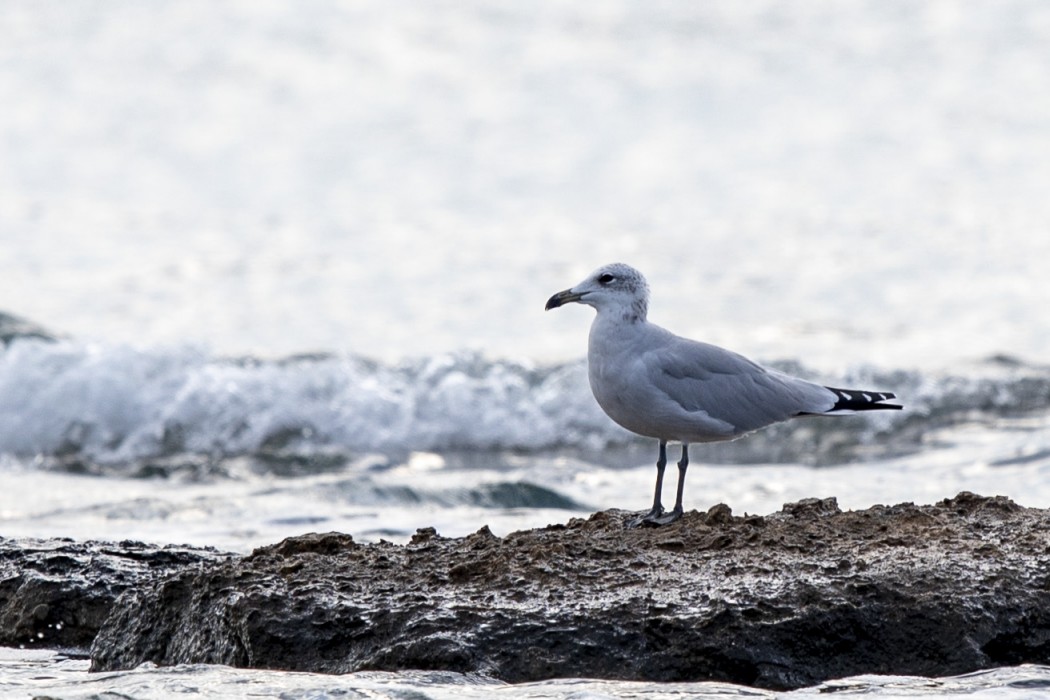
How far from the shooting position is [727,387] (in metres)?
5.95

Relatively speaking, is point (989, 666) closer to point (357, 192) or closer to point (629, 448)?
point (629, 448)

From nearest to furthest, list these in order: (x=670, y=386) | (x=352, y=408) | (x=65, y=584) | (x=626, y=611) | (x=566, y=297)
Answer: (x=626, y=611), (x=65, y=584), (x=670, y=386), (x=566, y=297), (x=352, y=408)

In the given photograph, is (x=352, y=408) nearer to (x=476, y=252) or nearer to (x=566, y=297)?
(x=476, y=252)

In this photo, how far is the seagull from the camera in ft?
18.7

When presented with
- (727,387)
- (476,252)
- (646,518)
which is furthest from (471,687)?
(476,252)

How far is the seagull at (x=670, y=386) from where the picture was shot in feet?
18.7

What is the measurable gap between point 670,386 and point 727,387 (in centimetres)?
31

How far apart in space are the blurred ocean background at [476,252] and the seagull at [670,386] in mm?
1650

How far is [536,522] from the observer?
25.7 ft

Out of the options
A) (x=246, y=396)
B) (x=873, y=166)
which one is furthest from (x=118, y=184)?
(x=873, y=166)

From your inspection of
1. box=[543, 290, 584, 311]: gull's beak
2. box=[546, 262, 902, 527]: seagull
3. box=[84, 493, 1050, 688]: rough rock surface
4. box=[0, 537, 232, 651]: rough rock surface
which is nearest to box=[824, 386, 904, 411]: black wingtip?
box=[546, 262, 902, 527]: seagull

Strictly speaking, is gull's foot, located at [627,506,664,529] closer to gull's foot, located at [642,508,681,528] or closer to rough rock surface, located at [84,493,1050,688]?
gull's foot, located at [642,508,681,528]

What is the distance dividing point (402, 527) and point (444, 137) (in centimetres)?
1268

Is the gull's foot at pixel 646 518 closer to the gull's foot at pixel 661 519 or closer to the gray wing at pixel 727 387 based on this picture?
the gull's foot at pixel 661 519
